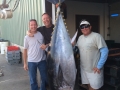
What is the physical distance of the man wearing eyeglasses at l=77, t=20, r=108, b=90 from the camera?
8.26 feet

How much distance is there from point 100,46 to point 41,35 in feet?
3.96

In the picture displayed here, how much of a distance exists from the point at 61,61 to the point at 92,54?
653 millimetres

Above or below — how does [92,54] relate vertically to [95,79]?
above

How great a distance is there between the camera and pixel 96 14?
26.5 ft

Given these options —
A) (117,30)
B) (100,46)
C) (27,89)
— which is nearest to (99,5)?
(117,30)

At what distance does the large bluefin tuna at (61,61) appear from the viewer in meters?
2.14

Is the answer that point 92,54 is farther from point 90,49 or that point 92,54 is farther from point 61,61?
point 61,61

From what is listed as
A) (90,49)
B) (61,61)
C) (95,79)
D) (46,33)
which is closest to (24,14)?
(46,33)

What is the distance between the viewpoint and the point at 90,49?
262 cm

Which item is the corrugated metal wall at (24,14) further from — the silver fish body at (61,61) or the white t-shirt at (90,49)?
the silver fish body at (61,61)

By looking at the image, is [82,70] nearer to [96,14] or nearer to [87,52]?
[87,52]

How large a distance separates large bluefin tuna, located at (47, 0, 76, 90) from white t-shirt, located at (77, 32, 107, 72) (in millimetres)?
517

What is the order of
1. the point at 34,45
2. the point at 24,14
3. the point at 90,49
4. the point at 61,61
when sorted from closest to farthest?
1. the point at 61,61
2. the point at 90,49
3. the point at 34,45
4. the point at 24,14

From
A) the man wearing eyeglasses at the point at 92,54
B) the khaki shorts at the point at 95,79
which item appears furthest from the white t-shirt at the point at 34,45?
the khaki shorts at the point at 95,79
